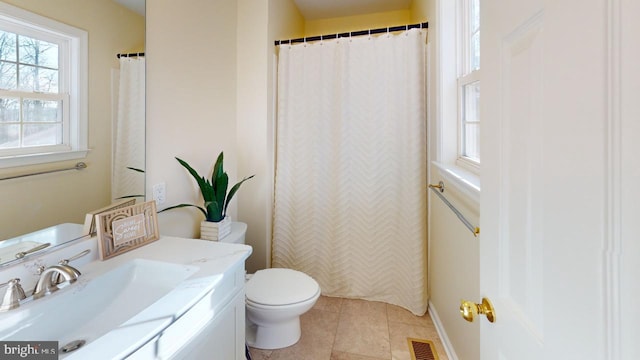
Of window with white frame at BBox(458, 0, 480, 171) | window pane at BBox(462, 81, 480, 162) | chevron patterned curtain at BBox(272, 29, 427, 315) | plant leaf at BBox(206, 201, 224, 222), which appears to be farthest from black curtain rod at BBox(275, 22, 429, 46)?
plant leaf at BBox(206, 201, 224, 222)

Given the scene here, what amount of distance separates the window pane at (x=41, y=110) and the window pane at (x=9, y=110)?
0.02m

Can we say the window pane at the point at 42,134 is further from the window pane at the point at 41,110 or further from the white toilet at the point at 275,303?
the white toilet at the point at 275,303

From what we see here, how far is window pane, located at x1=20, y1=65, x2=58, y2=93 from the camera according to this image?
95 cm

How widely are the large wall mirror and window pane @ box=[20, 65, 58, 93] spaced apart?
0.39ft

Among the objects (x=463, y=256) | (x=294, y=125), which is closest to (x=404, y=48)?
(x=294, y=125)

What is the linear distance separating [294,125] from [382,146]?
2.29 ft

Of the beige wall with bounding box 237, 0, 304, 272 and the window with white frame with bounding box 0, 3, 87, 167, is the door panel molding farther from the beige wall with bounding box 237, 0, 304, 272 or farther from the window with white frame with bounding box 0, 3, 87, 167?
the beige wall with bounding box 237, 0, 304, 272

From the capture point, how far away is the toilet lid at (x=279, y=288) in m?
1.62

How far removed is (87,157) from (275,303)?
1.09m

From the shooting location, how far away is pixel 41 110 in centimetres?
101

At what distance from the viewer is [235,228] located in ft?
6.43

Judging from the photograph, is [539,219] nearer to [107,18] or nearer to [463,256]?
[463,256]

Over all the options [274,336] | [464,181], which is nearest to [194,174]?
[274,336]

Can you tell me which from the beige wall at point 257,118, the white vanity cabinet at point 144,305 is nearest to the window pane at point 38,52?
the white vanity cabinet at point 144,305
